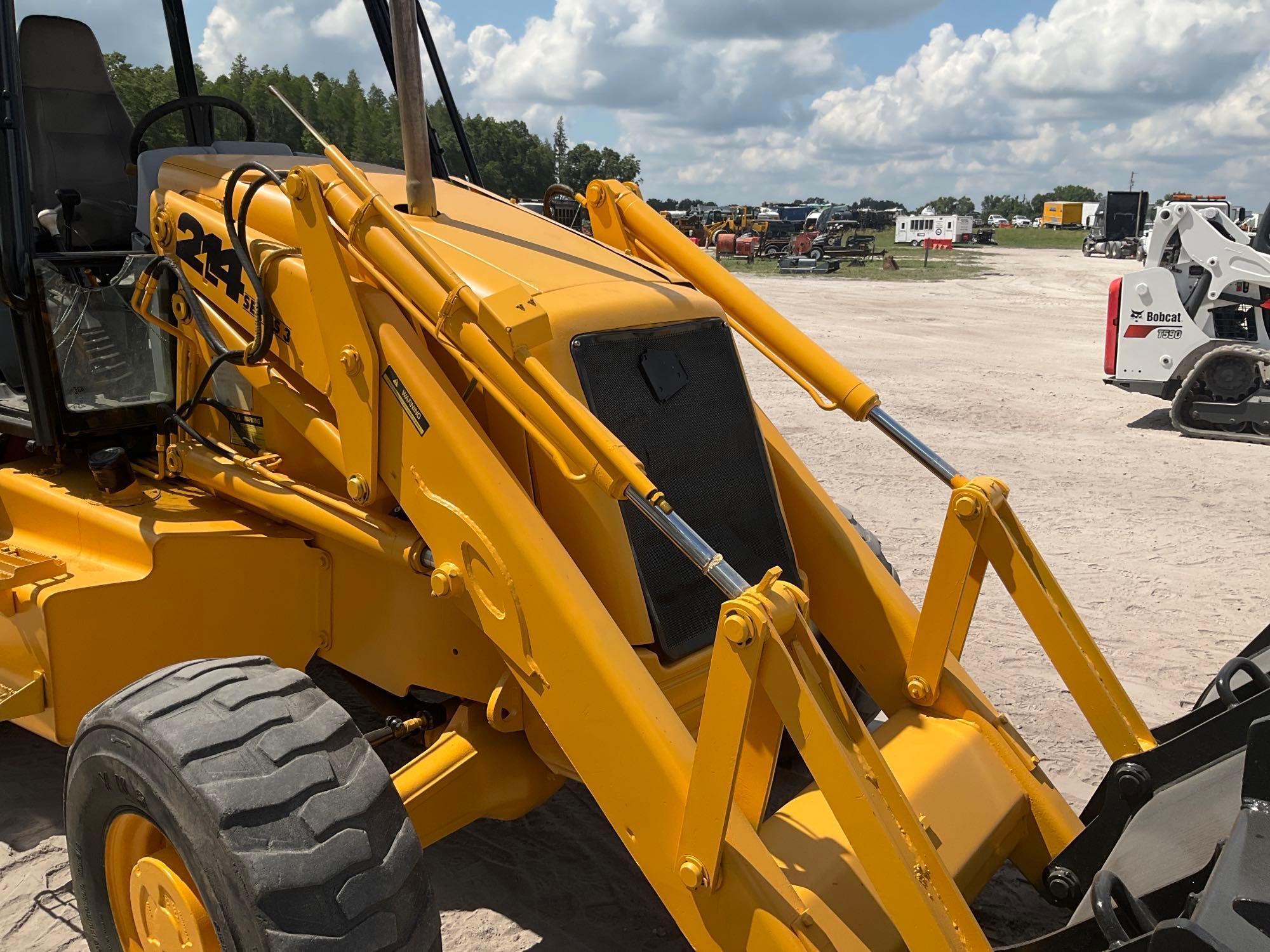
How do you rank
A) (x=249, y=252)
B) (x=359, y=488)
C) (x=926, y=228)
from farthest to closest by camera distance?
(x=926, y=228) < (x=249, y=252) < (x=359, y=488)

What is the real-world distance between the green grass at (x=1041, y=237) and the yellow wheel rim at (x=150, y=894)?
58.2 m

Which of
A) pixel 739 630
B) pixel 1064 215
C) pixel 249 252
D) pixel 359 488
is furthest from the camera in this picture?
pixel 1064 215

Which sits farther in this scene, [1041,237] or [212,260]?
[1041,237]

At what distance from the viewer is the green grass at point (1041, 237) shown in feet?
188

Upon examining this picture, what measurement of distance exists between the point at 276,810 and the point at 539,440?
97 centimetres

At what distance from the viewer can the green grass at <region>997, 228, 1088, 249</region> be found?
5738 centimetres

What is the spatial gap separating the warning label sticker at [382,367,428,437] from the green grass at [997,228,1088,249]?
189 feet

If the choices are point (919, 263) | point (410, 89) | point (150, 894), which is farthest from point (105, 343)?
point (919, 263)

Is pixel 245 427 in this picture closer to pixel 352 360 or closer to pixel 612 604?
pixel 352 360

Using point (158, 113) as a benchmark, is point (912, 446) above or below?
below

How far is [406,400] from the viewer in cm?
268

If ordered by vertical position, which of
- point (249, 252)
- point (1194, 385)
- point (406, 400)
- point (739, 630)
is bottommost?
point (1194, 385)

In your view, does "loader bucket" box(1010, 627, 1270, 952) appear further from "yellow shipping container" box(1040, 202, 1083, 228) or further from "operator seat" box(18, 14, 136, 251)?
"yellow shipping container" box(1040, 202, 1083, 228)

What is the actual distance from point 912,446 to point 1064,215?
84.1m
